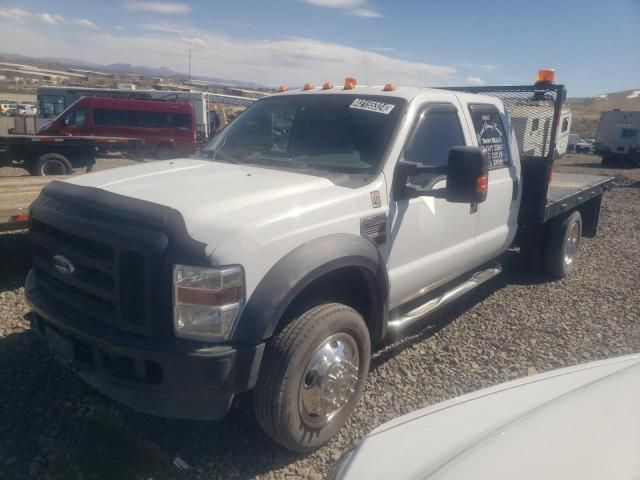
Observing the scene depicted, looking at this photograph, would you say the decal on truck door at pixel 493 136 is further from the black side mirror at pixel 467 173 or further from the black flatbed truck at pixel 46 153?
the black flatbed truck at pixel 46 153

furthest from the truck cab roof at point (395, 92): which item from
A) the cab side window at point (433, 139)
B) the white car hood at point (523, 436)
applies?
the white car hood at point (523, 436)

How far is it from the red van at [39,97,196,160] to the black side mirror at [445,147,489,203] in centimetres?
1927

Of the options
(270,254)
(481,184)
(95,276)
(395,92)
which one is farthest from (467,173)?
(95,276)

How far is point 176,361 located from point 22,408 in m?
1.58

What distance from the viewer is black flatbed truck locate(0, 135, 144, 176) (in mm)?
12617

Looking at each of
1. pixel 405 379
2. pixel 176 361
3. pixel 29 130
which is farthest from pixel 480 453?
pixel 29 130

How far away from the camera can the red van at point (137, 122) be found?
65.6 feet

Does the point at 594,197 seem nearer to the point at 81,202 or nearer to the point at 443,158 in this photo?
the point at 443,158

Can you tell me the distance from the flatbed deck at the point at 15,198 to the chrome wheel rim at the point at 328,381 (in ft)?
12.4

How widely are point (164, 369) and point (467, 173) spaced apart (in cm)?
195

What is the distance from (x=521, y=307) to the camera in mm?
5355

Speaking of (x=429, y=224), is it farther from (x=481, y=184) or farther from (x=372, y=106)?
(x=372, y=106)

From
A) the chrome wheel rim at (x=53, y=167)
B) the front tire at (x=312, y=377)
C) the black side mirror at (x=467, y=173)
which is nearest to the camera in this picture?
the front tire at (x=312, y=377)

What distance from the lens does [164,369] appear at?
7.91 feet
